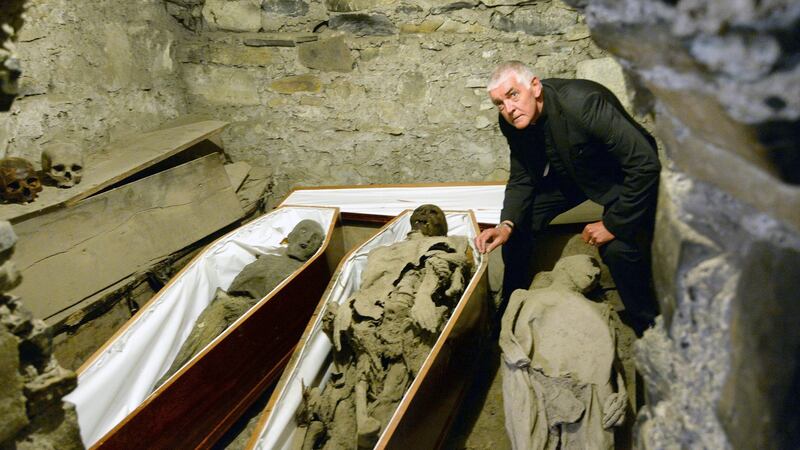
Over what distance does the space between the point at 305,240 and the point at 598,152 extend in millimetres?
1707

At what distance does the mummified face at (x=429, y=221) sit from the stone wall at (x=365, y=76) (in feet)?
3.50

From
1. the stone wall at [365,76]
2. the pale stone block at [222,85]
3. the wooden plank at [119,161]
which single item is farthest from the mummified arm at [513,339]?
the pale stone block at [222,85]

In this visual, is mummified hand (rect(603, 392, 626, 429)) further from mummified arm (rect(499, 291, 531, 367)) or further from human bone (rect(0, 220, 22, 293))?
human bone (rect(0, 220, 22, 293))

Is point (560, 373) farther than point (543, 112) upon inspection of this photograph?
No

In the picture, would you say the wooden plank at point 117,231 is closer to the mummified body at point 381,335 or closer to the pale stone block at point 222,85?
the pale stone block at point 222,85

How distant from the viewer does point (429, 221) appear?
10.4 ft

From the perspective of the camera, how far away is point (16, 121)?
132 inches

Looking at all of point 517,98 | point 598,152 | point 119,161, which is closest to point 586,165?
point 598,152

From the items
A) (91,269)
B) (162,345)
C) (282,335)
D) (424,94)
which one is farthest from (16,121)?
(424,94)

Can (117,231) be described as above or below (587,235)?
above

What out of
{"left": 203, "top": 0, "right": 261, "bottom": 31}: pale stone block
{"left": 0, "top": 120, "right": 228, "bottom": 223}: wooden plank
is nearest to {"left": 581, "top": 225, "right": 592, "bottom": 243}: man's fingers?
{"left": 0, "top": 120, "right": 228, "bottom": 223}: wooden plank

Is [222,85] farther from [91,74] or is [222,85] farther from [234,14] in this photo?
[91,74]

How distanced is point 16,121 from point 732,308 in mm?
3751

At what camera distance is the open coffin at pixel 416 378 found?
2.21 meters
